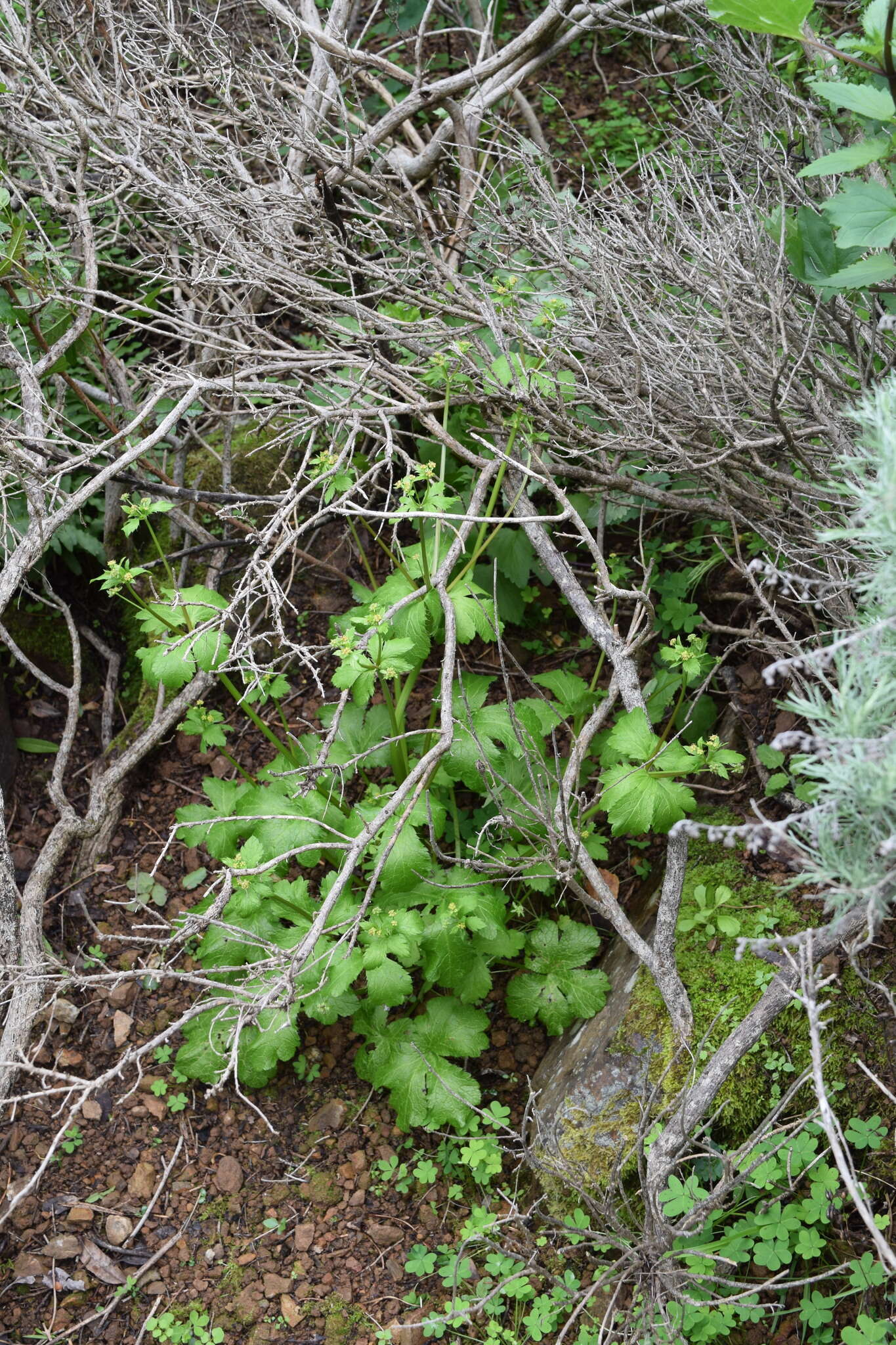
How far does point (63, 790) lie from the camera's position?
3545 mm

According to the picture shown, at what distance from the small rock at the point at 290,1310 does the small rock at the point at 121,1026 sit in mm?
892

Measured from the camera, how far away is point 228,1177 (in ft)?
9.20

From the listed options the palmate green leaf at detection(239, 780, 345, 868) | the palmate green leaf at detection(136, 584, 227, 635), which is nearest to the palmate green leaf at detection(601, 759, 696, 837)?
the palmate green leaf at detection(239, 780, 345, 868)

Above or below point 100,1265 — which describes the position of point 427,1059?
above

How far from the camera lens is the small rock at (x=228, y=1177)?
2.79 meters

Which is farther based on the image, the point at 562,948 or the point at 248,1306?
the point at 562,948

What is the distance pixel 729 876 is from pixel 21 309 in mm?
2748

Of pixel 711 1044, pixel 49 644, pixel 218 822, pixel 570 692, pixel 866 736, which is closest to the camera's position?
pixel 866 736

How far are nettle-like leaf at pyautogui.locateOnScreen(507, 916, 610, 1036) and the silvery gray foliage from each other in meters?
1.43

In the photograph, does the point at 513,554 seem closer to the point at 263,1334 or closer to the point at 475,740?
the point at 475,740

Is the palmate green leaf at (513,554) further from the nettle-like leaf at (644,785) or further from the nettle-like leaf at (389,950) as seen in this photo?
the nettle-like leaf at (389,950)

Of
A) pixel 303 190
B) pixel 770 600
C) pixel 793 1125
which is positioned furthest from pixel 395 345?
pixel 793 1125

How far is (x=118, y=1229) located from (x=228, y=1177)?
0.32 metres

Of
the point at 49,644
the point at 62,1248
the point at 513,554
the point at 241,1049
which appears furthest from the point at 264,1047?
the point at 49,644
